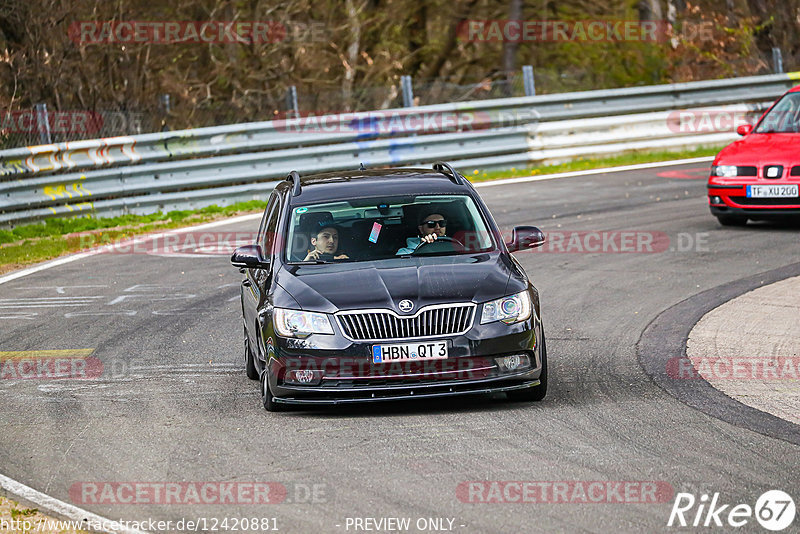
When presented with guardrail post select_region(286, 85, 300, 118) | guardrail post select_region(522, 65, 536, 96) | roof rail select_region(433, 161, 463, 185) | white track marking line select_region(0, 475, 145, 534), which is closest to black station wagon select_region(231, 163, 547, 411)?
roof rail select_region(433, 161, 463, 185)

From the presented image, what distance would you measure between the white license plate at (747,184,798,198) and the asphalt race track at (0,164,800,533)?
1893 mm

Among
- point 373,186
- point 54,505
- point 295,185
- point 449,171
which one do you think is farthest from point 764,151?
point 54,505

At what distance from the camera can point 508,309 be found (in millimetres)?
7703

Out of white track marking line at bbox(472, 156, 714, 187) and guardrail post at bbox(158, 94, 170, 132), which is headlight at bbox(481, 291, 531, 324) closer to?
white track marking line at bbox(472, 156, 714, 187)

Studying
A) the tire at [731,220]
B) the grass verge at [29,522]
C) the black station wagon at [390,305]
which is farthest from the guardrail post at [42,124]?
the grass verge at [29,522]

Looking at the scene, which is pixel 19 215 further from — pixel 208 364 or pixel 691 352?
pixel 691 352

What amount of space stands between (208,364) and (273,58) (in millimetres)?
17961

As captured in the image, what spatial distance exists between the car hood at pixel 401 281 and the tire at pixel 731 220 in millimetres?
8060

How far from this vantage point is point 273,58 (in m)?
26.7

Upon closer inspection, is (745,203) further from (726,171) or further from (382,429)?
(382,429)

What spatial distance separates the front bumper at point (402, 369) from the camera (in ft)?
24.5

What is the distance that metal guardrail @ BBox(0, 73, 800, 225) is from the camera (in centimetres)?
1805

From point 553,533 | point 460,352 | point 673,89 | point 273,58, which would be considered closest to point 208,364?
point 460,352

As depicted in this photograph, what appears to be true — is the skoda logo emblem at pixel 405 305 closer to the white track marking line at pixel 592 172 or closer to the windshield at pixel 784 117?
the windshield at pixel 784 117
